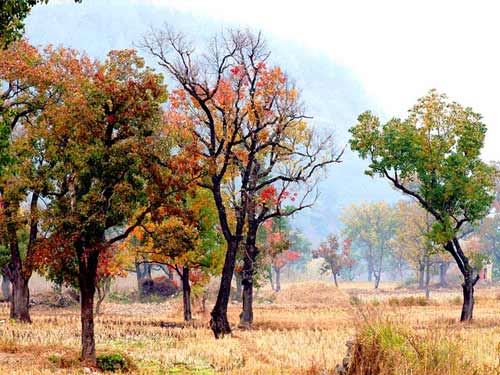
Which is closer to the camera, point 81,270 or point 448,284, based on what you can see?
point 81,270

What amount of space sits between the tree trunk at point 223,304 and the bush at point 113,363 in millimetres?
10773

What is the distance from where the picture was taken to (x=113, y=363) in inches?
797

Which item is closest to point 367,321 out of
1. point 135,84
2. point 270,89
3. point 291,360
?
point 291,360

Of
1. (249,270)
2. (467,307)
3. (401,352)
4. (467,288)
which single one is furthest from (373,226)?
(401,352)

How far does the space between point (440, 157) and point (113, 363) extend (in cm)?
2545

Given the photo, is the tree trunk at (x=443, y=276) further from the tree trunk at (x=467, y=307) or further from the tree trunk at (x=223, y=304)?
the tree trunk at (x=223, y=304)

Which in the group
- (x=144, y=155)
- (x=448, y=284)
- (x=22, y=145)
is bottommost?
(x=448, y=284)

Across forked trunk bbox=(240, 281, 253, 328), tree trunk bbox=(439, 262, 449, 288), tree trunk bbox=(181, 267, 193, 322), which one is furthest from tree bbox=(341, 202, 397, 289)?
forked trunk bbox=(240, 281, 253, 328)

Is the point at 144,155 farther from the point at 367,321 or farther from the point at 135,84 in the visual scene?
the point at 367,321

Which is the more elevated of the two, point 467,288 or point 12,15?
point 12,15

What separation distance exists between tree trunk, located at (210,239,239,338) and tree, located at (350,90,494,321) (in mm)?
10346

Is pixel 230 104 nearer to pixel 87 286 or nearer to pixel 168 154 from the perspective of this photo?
pixel 168 154

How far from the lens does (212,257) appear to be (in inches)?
1610

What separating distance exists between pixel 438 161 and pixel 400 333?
27086 mm
